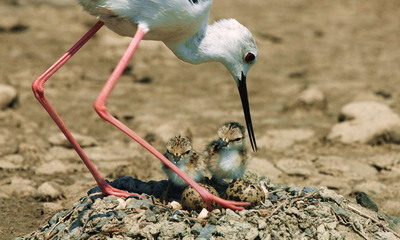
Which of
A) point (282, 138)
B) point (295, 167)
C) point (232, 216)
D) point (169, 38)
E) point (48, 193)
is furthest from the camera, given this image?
point (282, 138)

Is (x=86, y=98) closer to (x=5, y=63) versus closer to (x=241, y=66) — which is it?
(x=5, y=63)

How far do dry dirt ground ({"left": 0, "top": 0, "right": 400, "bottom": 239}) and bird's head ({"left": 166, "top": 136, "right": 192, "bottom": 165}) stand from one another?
4.71ft

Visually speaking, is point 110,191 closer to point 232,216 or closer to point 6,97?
point 232,216

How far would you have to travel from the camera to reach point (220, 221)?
113 inches

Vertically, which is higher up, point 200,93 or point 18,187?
point 200,93

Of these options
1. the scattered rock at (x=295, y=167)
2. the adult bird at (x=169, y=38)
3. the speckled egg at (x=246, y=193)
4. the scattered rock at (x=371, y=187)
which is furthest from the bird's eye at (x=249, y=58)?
the scattered rock at (x=371, y=187)

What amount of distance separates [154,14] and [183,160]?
115 centimetres

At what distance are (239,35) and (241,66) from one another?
0.29 metres

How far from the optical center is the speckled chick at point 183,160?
3.24 m

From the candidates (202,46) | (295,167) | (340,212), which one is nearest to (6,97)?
(202,46)

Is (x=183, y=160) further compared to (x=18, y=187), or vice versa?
(x=18, y=187)

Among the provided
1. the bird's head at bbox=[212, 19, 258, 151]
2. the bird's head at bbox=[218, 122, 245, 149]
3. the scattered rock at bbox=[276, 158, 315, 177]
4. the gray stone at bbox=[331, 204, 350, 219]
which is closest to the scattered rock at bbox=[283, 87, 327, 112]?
the scattered rock at bbox=[276, 158, 315, 177]

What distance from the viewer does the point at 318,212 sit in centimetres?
297

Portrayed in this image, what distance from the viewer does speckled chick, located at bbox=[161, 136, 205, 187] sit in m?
3.24
